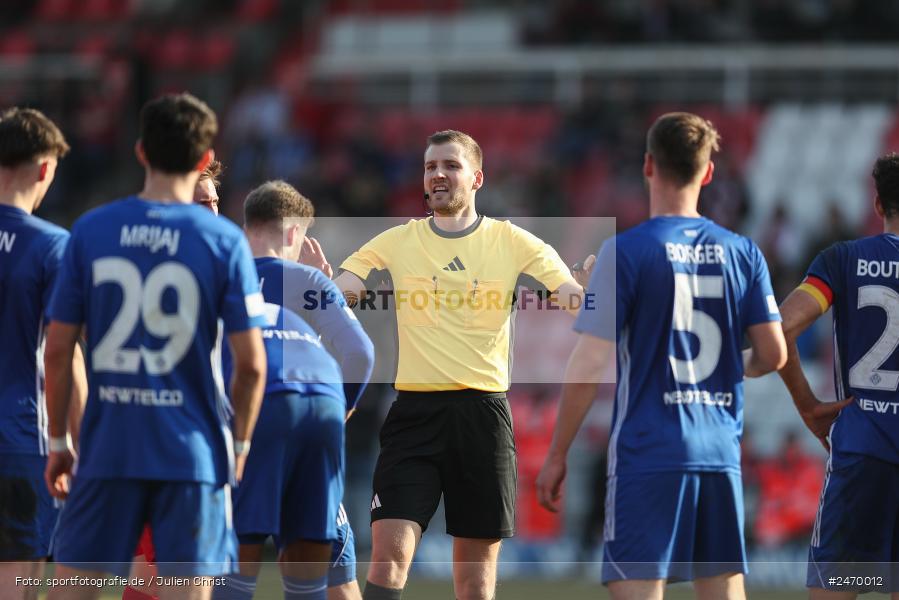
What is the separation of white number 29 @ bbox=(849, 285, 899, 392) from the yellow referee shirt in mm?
1618

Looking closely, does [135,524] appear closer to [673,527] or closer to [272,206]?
[272,206]

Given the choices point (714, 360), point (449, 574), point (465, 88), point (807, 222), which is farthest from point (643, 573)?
point (465, 88)

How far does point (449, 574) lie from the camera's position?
41.5 feet

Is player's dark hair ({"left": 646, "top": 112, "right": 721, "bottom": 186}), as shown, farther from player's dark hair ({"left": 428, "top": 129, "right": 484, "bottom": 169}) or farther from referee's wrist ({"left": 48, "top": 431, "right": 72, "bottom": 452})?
referee's wrist ({"left": 48, "top": 431, "right": 72, "bottom": 452})

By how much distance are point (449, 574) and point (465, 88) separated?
936 centimetres

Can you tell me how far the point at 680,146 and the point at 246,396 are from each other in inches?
80.1

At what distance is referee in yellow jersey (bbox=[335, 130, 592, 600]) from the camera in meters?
6.94

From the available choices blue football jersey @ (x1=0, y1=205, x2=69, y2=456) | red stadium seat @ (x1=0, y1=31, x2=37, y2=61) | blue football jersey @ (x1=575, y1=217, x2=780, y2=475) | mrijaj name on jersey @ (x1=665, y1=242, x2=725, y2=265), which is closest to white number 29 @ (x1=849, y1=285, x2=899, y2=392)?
blue football jersey @ (x1=575, y1=217, x2=780, y2=475)

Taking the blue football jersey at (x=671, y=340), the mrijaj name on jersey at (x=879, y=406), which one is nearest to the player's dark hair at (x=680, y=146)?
the blue football jersey at (x=671, y=340)

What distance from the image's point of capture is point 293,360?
6.03 m

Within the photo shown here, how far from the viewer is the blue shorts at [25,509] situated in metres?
5.79

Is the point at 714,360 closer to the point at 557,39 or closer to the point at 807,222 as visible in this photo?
the point at 807,222

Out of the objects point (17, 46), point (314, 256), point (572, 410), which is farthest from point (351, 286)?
point (17, 46)

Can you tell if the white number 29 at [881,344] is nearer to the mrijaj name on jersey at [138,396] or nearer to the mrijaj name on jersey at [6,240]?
the mrijaj name on jersey at [138,396]
